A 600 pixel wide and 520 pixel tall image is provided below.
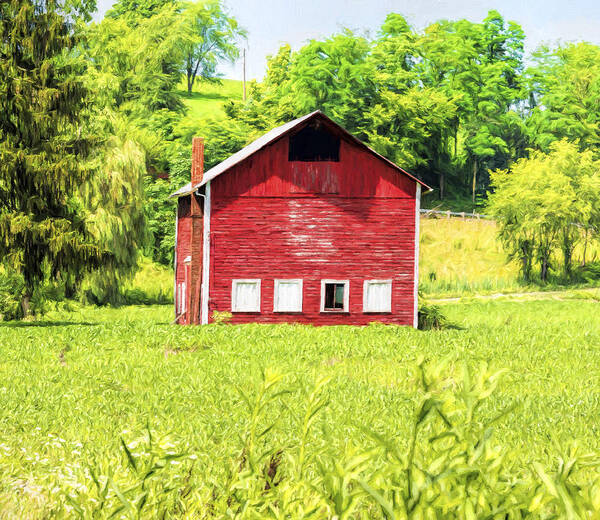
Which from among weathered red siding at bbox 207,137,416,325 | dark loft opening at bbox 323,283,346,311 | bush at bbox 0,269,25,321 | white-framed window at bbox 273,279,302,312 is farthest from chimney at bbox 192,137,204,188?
bush at bbox 0,269,25,321

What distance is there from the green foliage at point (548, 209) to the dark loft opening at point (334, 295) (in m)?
23.4

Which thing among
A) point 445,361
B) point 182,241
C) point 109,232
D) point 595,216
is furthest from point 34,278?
point 595,216

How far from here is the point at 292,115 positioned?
55281mm

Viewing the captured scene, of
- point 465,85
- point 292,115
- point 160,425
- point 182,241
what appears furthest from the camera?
point 465,85

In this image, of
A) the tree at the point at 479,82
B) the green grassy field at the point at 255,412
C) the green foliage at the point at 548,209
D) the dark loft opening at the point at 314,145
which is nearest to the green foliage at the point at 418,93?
the tree at the point at 479,82

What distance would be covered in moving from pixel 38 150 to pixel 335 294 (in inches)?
440

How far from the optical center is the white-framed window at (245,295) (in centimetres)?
2586

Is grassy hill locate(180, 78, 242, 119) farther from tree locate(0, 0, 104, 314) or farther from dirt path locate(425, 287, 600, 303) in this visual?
tree locate(0, 0, 104, 314)

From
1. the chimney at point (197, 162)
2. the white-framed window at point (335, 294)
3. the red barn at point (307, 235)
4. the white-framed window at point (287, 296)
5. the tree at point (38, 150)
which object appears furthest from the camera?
the chimney at point (197, 162)

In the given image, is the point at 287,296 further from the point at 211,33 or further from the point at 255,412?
the point at 211,33

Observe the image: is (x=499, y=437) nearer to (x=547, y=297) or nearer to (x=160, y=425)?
(x=160, y=425)

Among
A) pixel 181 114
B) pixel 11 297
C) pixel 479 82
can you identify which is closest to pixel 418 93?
pixel 479 82

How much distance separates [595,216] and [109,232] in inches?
1219

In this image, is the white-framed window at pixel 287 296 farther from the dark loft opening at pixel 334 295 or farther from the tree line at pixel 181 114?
the tree line at pixel 181 114
